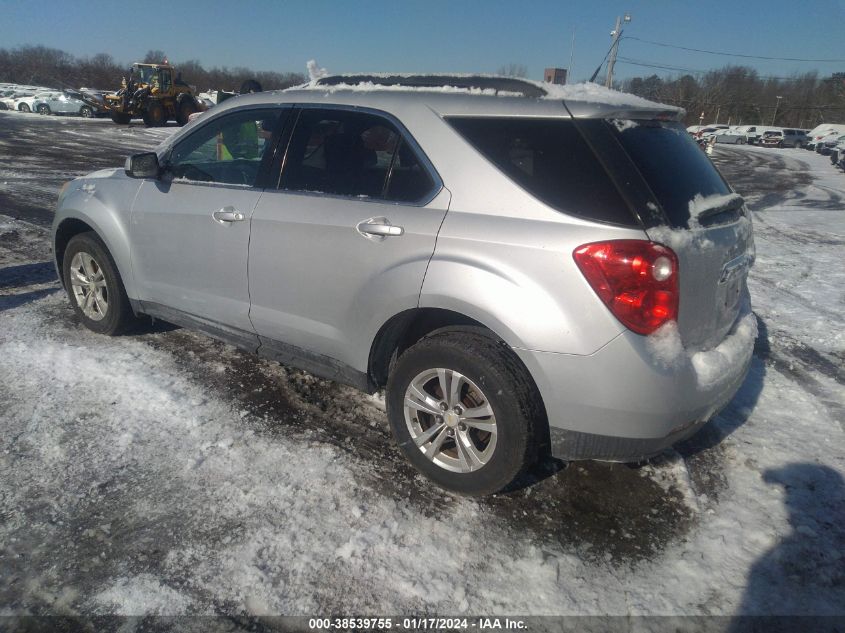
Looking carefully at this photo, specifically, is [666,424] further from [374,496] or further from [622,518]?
[374,496]

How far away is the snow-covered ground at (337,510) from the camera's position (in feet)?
7.57

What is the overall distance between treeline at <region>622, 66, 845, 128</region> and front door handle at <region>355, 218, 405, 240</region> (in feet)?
256

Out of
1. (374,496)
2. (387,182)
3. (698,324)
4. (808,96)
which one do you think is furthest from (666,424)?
(808,96)

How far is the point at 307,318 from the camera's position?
3262 mm

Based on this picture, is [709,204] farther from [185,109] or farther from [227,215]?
[185,109]

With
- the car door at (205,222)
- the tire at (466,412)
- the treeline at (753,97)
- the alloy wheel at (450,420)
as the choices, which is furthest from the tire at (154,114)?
the treeline at (753,97)

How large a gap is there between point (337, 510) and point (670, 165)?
2153mm

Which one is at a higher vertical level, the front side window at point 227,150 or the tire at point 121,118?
the front side window at point 227,150

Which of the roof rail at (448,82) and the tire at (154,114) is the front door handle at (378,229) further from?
the tire at (154,114)

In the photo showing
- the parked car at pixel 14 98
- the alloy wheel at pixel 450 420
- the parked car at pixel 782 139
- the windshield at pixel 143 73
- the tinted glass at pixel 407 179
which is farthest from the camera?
the parked car at pixel 782 139

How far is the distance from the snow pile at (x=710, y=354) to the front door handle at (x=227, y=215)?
7.55 feet

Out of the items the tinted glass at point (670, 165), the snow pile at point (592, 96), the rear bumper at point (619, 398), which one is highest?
the snow pile at point (592, 96)

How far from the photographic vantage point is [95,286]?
4.45 m

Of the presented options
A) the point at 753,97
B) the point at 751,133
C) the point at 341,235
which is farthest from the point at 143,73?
the point at 753,97
